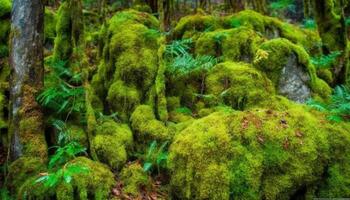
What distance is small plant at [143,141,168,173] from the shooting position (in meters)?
5.76

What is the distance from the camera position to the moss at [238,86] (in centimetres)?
678

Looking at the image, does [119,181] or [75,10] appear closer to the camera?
[119,181]

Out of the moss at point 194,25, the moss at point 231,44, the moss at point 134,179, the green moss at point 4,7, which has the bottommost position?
the moss at point 134,179

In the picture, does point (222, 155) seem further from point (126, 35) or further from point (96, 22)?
point (96, 22)

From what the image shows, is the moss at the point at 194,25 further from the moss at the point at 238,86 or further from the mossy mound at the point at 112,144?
the mossy mound at the point at 112,144

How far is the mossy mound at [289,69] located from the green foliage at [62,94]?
339 cm

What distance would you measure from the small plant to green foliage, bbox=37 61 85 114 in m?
1.36

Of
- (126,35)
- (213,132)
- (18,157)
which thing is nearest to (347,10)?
(126,35)

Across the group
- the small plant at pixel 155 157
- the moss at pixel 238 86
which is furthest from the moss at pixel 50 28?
the small plant at pixel 155 157

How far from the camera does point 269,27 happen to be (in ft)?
29.7

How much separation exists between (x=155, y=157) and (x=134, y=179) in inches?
21.0

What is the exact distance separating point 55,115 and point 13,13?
1.71m

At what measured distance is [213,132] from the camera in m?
5.32

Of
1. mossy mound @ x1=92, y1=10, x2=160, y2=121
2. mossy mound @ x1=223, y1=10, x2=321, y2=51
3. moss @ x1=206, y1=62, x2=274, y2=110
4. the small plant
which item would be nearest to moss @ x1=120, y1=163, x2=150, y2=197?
the small plant
